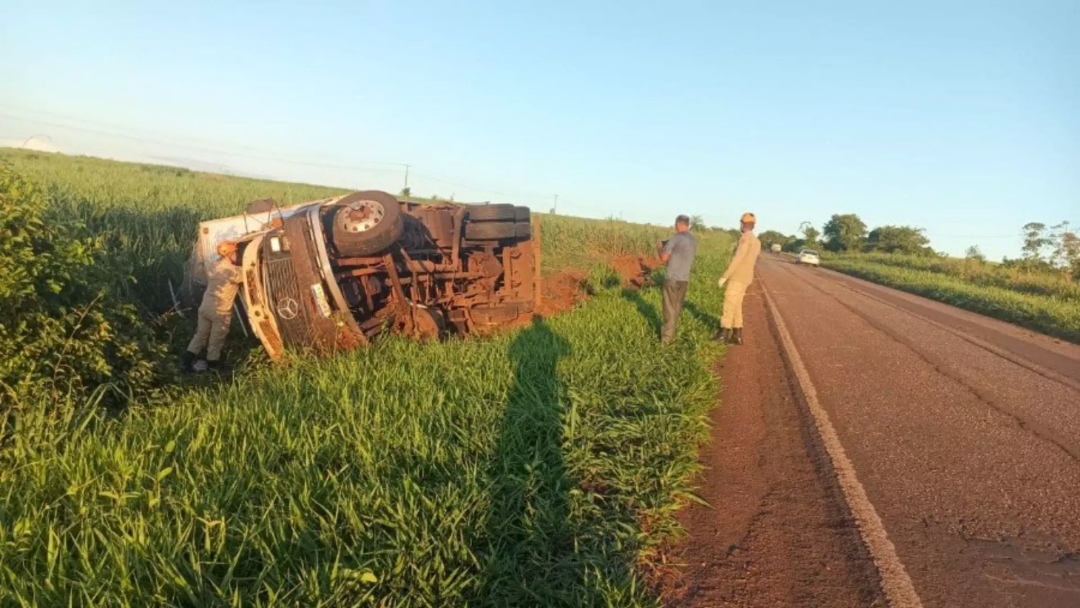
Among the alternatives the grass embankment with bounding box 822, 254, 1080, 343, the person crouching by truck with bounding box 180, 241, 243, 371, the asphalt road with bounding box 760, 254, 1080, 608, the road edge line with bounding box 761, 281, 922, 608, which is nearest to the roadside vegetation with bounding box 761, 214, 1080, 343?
the grass embankment with bounding box 822, 254, 1080, 343

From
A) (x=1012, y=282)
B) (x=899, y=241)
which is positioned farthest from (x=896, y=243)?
(x=1012, y=282)

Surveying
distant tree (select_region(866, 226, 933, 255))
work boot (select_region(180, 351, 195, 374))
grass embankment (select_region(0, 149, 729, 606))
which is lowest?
work boot (select_region(180, 351, 195, 374))

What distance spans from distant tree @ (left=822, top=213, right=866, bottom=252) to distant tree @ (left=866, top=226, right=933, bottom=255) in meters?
2.62

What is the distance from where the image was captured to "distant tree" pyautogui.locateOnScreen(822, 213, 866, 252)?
68.3 meters

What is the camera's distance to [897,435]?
512 cm

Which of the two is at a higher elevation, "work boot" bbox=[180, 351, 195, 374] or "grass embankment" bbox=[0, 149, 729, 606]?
"grass embankment" bbox=[0, 149, 729, 606]

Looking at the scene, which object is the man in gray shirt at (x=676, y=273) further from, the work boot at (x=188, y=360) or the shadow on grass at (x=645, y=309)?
the work boot at (x=188, y=360)

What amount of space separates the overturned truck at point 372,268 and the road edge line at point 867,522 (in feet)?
14.0

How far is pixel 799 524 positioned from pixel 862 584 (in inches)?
23.5

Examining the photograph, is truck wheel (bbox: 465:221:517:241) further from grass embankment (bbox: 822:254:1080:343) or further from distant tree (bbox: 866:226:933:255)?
distant tree (bbox: 866:226:933:255)

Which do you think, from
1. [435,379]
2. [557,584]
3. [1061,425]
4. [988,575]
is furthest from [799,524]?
[1061,425]

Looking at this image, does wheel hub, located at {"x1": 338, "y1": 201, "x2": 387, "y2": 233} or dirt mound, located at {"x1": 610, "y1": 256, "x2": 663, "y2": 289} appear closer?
wheel hub, located at {"x1": 338, "y1": 201, "x2": 387, "y2": 233}

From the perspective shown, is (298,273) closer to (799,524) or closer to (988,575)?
(799,524)

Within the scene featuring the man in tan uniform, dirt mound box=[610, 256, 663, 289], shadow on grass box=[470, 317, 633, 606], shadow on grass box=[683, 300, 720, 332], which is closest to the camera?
shadow on grass box=[470, 317, 633, 606]
